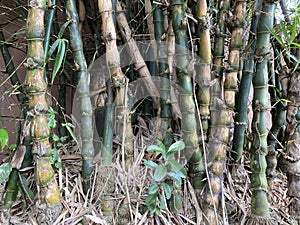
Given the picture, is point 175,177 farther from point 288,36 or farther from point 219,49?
point 288,36

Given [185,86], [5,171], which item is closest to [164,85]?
[185,86]

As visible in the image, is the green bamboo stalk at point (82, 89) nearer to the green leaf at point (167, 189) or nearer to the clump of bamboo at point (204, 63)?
the green leaf at point (167, 189)

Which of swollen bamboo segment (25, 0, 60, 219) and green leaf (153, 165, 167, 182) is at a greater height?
swollen bamboo segment (25, 0, 60, 219)

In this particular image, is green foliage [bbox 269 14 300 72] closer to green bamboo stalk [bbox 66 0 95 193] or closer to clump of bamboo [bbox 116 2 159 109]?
clump of bamboo [bbox 116 2 159 109]

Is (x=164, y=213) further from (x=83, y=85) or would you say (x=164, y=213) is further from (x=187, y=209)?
(x=83, y=85)

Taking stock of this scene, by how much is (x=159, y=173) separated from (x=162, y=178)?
0.02 m

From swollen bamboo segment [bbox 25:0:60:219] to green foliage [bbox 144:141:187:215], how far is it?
0.88 feet

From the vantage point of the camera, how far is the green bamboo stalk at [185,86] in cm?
77

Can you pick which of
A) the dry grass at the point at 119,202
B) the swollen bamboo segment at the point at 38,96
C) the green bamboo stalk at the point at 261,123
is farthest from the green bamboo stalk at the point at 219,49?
the swollen bamboo segment at the point at 38,96

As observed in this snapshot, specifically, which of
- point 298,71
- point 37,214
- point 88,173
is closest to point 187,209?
point 88,173

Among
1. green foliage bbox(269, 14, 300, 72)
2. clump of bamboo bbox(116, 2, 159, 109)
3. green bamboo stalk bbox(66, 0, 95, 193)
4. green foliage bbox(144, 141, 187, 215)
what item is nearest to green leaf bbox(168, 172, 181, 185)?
green foliage bbox(144, 141, 187, 215)

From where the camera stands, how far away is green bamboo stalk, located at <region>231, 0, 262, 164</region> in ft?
2.75

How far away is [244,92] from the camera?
0.87 meters

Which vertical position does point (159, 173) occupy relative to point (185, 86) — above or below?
below
